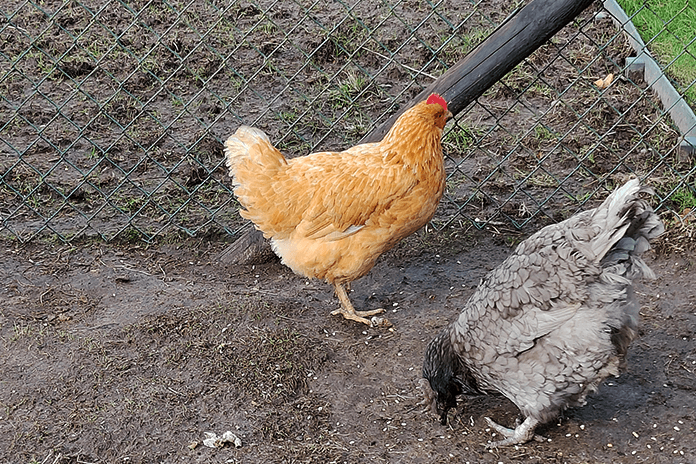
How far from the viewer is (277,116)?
18.6 ft

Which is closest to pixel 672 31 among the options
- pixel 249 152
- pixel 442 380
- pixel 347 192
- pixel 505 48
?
pixel 505 48

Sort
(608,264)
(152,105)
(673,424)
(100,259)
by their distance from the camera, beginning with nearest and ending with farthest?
(608,264)
(673,424)
(100,259)
(152,105)

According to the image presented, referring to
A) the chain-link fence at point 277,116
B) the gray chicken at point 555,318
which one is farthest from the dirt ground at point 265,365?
the chain-link fence at point 277,116

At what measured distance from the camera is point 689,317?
12.5ft

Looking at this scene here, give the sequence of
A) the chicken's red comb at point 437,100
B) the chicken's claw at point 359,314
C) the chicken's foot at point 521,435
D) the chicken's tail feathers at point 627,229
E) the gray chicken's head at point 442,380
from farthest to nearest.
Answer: the chicken's claw at point 359,314 → the chicken's red comb at point 437,100 → the gray chicken's head at point 442,380 → the chicken's foot at point 521,435 → the chicken's tail feathers at point 627,229

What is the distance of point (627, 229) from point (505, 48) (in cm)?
159

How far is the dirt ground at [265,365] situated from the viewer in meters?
3.13

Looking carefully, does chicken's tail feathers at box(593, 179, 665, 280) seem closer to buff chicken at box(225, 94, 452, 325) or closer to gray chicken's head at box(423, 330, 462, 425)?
gray chicken's head at box(423, 330, 462, 425)

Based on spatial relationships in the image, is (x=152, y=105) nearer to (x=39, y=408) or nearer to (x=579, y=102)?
(x=39, y=408)

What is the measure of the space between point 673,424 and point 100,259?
10.9 ft

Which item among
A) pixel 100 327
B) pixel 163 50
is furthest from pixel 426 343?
pixel 163 50

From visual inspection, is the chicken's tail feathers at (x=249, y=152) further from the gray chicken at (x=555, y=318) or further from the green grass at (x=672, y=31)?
the green grass at (x=672, y=31)

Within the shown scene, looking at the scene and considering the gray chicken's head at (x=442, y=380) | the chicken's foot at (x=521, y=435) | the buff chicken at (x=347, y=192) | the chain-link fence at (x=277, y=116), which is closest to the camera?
the chicken's foot at (x=521, y=435)

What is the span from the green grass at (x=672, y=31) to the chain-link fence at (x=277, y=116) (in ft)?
0.15
